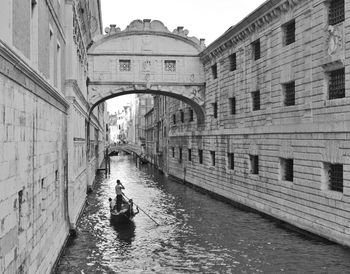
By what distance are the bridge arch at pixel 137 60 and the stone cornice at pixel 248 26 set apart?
194 cm

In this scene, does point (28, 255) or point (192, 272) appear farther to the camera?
point (192, 272)

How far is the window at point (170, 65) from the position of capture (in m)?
24.8

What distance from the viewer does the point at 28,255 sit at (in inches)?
279

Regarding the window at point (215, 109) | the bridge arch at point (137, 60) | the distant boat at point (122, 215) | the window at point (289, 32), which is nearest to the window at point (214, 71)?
the window at point (215, 109)

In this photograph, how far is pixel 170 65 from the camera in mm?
24953

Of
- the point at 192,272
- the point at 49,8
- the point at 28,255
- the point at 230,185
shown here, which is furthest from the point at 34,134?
Result: the point at 230,185

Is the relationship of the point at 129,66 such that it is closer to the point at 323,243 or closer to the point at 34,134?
the point at 323,243

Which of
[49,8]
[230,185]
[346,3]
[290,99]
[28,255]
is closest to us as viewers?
[28,255]

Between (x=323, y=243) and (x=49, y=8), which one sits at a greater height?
(x=49, y=8)

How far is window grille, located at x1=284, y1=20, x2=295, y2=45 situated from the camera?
610 inches

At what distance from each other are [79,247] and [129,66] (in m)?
14.0

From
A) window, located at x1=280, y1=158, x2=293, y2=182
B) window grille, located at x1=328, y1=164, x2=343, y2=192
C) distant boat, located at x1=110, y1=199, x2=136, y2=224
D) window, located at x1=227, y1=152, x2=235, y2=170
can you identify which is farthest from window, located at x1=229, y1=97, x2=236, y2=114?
window grille, located at x1=328, y1=164, x2=343, y2=192

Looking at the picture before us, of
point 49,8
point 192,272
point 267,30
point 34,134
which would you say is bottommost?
point 192,272

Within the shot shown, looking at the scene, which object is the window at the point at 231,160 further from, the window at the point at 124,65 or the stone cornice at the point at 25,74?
the stone cornice at the point at 25,74
